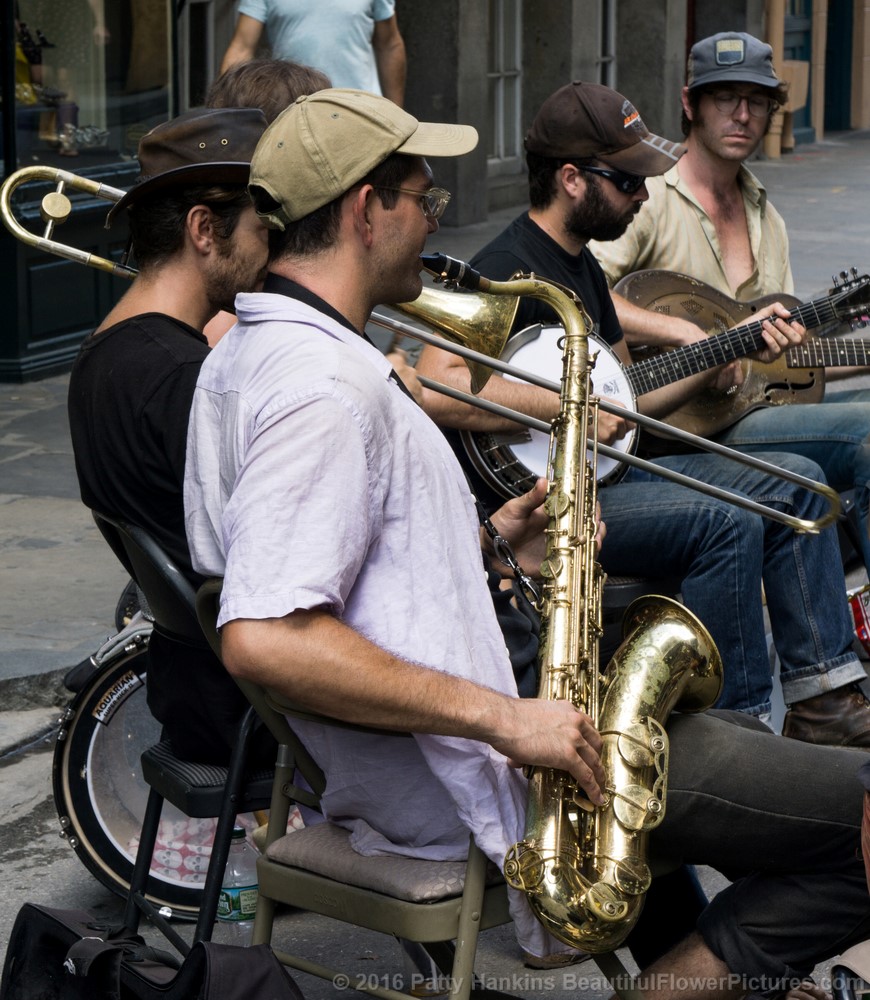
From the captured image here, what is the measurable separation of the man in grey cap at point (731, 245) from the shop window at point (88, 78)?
390 centimetres

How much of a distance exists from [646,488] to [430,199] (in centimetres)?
166

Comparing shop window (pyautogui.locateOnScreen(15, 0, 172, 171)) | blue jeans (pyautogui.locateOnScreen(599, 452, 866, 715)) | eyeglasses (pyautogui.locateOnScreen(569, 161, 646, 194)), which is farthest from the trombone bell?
shop window (pyautogui.locateOnScreen(15, 0, 172, 171))

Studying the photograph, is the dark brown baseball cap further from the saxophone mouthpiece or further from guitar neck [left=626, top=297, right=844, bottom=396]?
the saxophone mouthpiece

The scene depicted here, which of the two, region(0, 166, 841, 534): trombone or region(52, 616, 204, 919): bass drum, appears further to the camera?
region(52, 616, 204, 919): bass drum

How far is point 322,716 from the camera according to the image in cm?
219

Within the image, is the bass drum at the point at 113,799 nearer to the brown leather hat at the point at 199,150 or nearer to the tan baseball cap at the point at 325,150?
the brown leather hat at the point at 199,150

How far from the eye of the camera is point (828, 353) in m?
4.57

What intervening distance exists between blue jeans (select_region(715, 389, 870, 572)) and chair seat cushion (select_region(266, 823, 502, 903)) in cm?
239

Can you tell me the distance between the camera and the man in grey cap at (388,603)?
6.77 feet

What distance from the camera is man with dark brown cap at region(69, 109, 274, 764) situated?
2.71 m

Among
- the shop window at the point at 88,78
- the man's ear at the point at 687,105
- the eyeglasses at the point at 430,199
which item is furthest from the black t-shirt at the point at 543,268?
the shop window at the point at 88,78

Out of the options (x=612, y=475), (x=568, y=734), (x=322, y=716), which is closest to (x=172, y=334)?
(x=322, y=716)

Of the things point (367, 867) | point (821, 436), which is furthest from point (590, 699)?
point (821, 436)

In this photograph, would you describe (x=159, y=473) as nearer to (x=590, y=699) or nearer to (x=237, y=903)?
(x=590, y=699)
